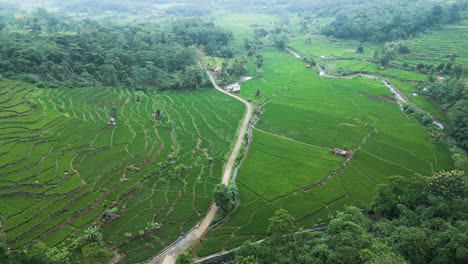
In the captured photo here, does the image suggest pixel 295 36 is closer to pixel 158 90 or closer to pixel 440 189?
pixel 158 90

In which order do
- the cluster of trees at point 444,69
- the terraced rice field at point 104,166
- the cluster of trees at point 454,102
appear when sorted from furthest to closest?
the cluster of trees at point 444,69, the cluster of trees at point 454,102, the terraced rice field at point 104,166

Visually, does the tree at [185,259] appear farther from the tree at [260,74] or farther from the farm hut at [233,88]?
the tree at [260,74]

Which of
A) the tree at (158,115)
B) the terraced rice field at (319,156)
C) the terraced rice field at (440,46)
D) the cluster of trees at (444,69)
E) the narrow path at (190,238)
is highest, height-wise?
the terraced rice field at (440,46)

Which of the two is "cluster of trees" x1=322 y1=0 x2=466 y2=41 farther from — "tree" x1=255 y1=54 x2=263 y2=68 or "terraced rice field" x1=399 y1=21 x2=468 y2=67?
"tree" x1=255 y1=54 x2=263 y2=68

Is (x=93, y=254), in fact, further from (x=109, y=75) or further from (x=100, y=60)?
(x=100, y=60)

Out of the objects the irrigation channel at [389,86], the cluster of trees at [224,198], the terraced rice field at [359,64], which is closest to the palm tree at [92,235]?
the cluster of trees at [224,198]

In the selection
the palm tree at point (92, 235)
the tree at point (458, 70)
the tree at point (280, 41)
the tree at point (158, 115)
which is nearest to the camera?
the palm tree at point (92, 235)
